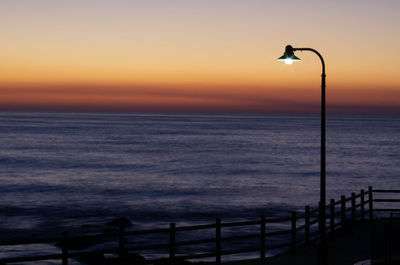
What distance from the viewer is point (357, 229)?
17.9m

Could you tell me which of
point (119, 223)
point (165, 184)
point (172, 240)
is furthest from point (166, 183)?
point (172, 240)

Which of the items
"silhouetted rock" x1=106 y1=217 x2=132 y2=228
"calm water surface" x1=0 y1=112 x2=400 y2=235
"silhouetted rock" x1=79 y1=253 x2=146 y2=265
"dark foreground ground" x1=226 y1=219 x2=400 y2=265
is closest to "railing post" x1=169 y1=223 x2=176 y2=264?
"dark foreground ground" x1=226 y1=219 x2=400 y2=265

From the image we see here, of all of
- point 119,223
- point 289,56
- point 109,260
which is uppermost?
point 289,56

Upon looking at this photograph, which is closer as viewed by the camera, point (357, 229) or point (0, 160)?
point (357, 229)

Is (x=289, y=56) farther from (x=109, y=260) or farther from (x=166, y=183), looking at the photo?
(x=166, y=183)

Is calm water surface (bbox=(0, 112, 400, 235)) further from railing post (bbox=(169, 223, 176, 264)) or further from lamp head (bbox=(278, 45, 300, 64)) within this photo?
lamp head (bbox=(278, 45, 300, 64))

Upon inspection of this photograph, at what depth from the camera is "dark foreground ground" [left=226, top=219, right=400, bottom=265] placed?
40.4 feet

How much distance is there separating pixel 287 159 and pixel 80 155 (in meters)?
33.5

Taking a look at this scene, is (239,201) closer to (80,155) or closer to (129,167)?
(129,167)

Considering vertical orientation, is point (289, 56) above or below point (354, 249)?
above

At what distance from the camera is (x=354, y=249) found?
15.0m

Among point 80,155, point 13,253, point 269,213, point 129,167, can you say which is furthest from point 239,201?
point 80,155

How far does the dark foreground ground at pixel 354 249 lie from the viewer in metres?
12.3

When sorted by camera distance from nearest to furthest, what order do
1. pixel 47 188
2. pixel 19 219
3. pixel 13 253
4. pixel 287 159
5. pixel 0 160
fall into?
pixel 13 253 < pixel 19 219 < pixel 47 188 < pixel 0 160 < pixel 287 159
